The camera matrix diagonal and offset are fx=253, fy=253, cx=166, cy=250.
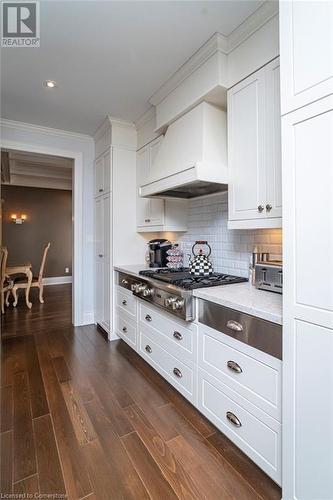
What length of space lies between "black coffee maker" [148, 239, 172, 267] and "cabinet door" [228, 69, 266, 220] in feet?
4.06

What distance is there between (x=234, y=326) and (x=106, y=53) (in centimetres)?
219

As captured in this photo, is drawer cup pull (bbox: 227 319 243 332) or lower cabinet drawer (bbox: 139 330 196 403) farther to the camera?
lower cabinet drawer (bbox: 139 330 196 403)

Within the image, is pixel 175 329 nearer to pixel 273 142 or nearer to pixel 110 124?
pixel 273 142

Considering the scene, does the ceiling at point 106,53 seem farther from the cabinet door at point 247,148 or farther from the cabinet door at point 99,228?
the cabinet door at point 99,228

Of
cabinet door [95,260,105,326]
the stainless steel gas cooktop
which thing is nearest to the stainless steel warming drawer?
the stainless steel gas cooktop

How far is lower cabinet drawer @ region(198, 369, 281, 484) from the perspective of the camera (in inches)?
48.8

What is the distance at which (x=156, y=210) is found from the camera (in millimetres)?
2865

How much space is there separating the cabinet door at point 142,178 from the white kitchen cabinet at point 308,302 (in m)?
2.05

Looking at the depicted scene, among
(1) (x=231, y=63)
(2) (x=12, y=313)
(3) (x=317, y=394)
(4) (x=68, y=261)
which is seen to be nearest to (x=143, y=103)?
(1) (x=231, y=63)

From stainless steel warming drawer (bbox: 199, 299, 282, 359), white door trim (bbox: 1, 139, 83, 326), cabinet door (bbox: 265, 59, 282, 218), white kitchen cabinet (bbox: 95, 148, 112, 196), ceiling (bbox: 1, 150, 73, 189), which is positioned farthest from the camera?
ceiling (bbox: 1, 150, 73, 189)

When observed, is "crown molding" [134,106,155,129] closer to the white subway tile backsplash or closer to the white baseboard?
the white subway tile backsplash

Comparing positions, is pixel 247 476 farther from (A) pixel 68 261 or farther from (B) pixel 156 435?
(A) pixel 68 261

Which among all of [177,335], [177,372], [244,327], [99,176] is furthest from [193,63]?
[177,372]

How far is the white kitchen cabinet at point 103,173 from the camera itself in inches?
125
